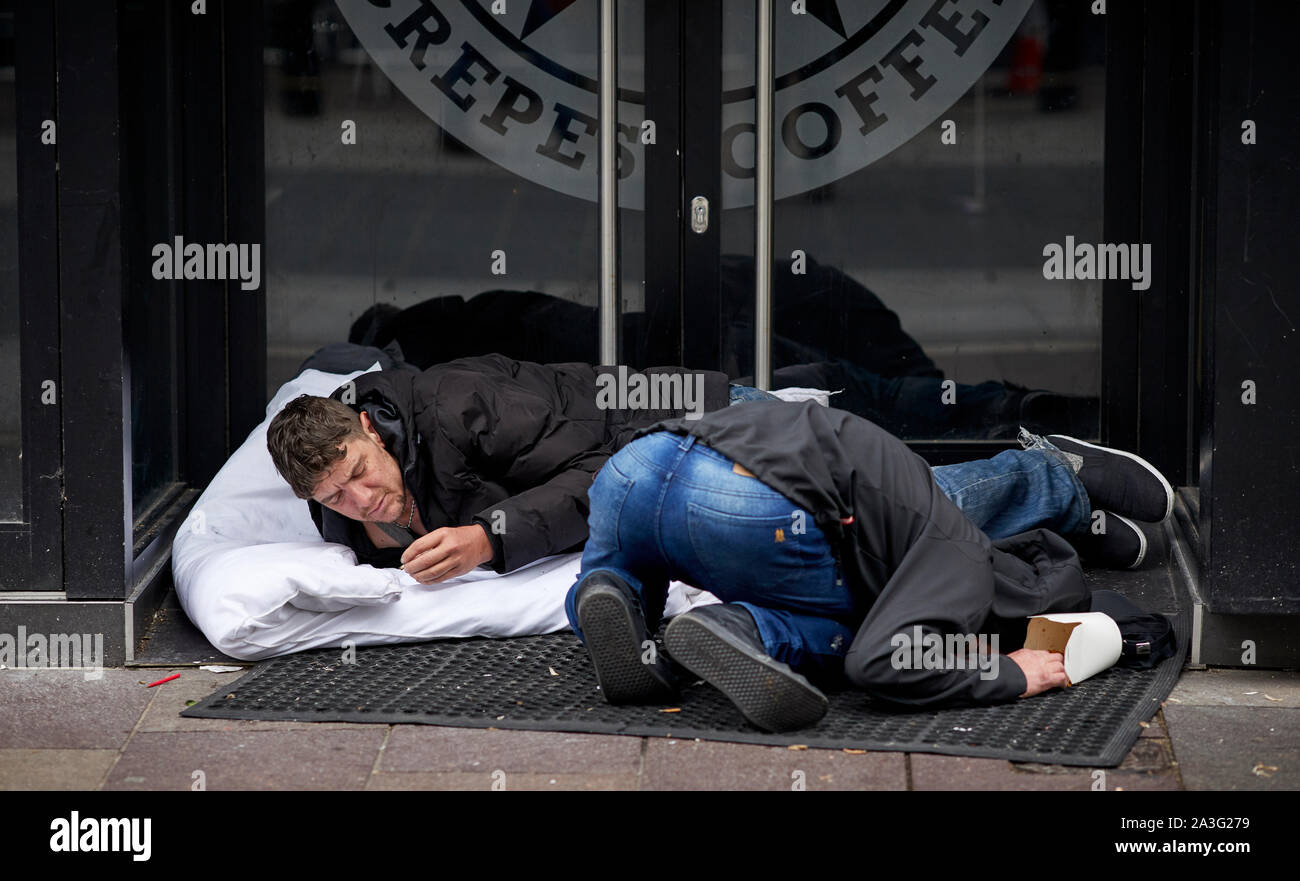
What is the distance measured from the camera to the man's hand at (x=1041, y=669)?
153 inches

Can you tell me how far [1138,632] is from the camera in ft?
13.7

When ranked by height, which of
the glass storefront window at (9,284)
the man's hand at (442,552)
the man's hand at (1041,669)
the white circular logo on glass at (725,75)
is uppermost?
the white circular logo on glass at (725,75)

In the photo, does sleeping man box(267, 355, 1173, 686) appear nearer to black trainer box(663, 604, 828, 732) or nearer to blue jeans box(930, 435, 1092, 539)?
blue jeans box(930, 435, 1092, 539)

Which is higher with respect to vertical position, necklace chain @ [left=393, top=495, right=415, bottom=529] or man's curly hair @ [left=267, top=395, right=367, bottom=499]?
man's curly hair @ [left=267, top=395, right=367, bottom=499]

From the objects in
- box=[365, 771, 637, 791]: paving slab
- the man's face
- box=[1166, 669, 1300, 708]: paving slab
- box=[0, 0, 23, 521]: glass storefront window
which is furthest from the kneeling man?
box=[0, 0, 23, 521]: glass storefront window

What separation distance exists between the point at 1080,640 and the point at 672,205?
2.08 meters

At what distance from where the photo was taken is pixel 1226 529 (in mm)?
4160

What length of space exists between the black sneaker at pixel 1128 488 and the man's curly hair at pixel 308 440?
7.11 feet

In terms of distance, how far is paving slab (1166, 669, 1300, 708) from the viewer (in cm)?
397

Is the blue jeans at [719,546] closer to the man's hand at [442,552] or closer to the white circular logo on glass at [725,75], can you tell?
the man's hand at [442,552]

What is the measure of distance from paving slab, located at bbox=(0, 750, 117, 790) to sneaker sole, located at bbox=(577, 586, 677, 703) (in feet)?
3.63

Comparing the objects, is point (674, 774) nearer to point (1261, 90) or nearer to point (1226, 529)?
point (1226, 529)

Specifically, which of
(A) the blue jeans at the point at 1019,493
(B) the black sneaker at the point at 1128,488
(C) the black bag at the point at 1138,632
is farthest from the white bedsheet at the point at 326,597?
(B) the black sneaker at the point at 1128,488

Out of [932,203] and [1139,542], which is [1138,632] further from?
[932,203]
